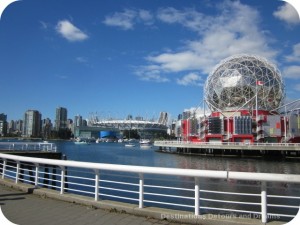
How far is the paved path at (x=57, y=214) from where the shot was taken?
5.94 metres

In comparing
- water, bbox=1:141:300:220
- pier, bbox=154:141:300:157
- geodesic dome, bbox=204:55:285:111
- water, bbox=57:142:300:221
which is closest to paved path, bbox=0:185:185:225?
water, bbox=1:141:300:220

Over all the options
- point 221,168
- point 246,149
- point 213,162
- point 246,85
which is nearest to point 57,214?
point 221,168

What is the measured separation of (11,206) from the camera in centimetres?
749

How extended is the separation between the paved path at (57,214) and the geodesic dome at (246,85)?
62171 millimetres

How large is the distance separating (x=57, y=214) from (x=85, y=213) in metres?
0.54

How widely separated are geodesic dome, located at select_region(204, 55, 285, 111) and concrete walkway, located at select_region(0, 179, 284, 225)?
6206 centimetres

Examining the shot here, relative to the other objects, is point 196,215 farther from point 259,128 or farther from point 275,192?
point 259,128

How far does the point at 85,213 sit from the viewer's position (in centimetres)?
654

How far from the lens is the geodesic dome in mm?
68625

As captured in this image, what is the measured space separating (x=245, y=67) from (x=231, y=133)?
1527 cm

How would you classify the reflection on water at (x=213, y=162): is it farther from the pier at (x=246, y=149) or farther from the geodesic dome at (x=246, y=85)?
the geodesic dome at (x=246, y=85)

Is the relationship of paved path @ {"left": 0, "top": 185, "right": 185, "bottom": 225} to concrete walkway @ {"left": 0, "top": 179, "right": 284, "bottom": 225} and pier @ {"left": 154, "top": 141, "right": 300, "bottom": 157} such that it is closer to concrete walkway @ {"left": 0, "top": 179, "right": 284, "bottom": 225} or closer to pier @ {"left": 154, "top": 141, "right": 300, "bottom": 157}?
concrete walkway @ {"left": 0, "top": 179, "right": 284, "bottom": 225}

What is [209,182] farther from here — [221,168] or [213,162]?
[213,162]

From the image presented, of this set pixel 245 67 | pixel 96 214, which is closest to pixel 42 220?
pixel 96 214
